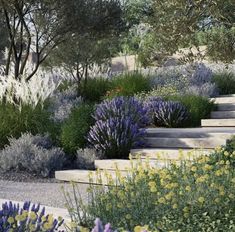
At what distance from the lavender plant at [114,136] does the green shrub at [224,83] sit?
5278mm

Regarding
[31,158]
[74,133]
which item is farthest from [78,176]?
[74,133]

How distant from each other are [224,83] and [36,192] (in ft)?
26.0

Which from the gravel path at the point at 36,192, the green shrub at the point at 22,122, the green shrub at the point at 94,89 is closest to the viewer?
the gravel path at the point at 36,192

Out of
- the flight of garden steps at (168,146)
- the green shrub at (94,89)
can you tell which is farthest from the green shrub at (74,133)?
the green shrub at (94,89)

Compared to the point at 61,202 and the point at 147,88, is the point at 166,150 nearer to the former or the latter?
the point at 61,202

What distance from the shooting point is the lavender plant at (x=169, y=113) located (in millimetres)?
10578

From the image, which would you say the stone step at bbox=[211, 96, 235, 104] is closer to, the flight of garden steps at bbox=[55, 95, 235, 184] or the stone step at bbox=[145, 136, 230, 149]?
the flight of garden steps at bbox=[55, 95, 235, 184]

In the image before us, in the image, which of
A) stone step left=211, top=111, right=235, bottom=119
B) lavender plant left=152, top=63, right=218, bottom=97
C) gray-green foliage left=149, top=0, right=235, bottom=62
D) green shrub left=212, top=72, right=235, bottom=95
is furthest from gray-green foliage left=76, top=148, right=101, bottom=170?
green shrub left=212, top=72, right=235, bottom=95

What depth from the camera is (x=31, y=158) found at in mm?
8867

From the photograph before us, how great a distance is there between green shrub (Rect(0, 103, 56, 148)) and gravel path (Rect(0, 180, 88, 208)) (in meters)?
1.71

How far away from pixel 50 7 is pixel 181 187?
869 centimetres

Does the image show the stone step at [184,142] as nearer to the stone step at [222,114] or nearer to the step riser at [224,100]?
the stone step at [222,114]

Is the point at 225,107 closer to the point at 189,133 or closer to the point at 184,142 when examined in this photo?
the point at 189,133

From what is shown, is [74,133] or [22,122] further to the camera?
[22,122]
